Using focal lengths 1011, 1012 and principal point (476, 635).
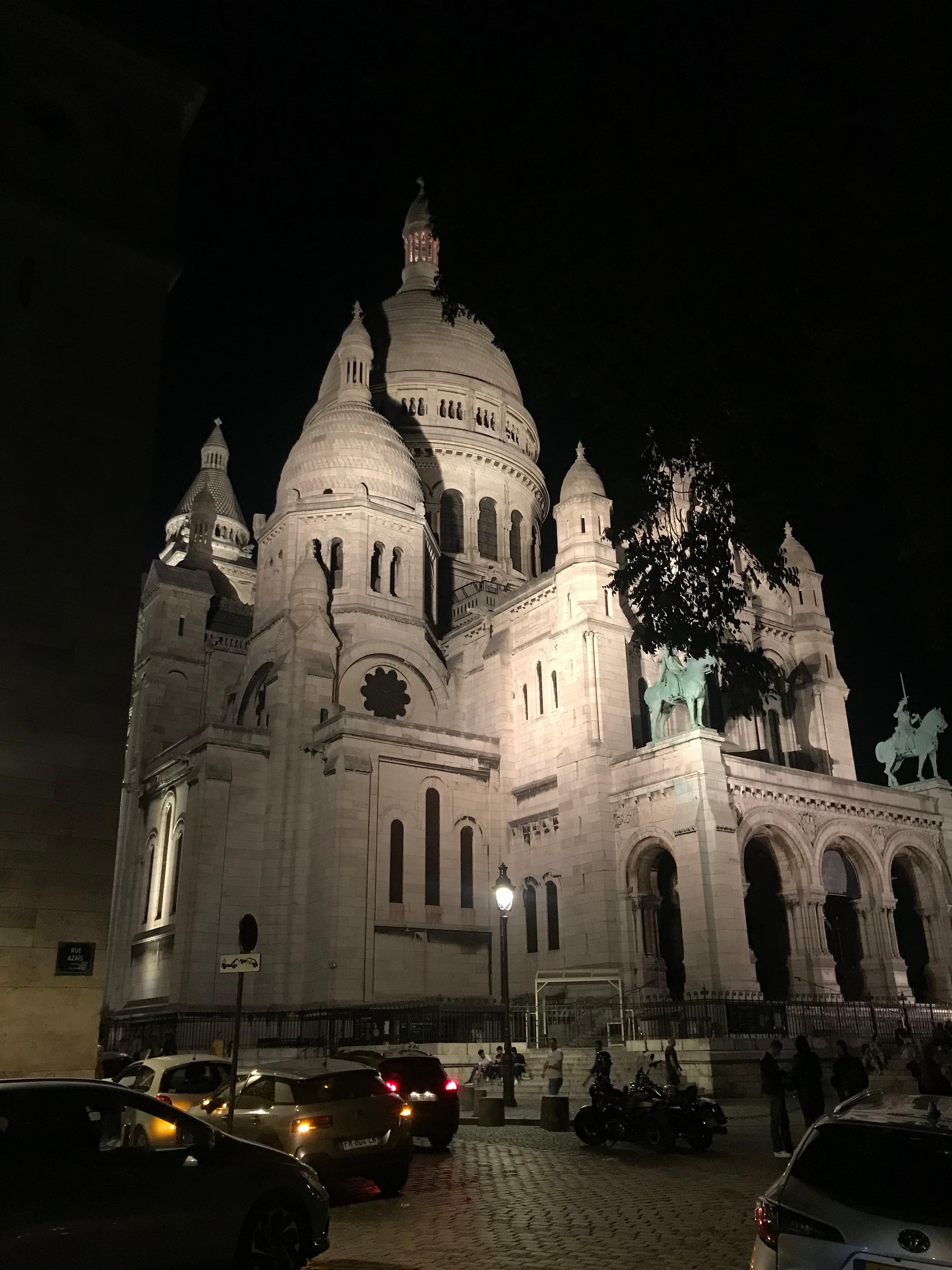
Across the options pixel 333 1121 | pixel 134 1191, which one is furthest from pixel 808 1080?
pixel 134 1191

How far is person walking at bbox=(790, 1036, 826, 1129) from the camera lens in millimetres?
14648

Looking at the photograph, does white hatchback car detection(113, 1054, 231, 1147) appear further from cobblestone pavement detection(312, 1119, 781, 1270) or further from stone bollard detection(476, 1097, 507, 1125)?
stone bollard detection(476, 1097, 507, 1125)

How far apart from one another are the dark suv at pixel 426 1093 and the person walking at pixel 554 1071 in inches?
106

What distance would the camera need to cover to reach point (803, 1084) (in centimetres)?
1471

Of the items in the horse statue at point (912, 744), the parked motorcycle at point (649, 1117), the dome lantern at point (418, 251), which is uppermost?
the dome lantern at point (418, 251)

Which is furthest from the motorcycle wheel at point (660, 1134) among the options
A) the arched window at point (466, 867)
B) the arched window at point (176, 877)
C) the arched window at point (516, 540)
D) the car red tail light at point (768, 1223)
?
the arched window at point (516, 540)

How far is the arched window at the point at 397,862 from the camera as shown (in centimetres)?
3434

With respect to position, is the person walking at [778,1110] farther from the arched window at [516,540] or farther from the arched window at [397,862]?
the arched window at [516,540]

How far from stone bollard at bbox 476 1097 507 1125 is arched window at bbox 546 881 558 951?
1478 centimetres

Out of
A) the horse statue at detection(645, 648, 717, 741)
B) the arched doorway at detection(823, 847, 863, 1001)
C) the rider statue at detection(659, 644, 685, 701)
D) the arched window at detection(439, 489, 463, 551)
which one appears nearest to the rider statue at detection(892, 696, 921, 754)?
the arched doorway at detection(823, 847, 863, 1001)

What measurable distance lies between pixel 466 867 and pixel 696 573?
23.2 meters

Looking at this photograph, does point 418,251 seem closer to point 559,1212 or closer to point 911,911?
point 911,911

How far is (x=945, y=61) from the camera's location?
1127 cm

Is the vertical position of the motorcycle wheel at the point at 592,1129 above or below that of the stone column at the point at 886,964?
below
